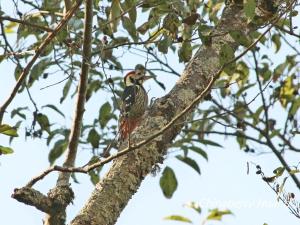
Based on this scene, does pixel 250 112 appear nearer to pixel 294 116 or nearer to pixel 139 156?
pixel 294 116

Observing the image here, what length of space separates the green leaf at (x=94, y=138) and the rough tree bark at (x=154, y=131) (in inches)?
67.2

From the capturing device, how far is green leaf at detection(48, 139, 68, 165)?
230 inches

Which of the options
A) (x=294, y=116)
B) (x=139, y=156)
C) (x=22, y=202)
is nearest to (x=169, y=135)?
Result: (x=139, y=156)

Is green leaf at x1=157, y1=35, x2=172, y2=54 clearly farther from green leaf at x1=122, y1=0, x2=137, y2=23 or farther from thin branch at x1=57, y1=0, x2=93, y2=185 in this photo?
thin branch at x1=57, y1=0, x2=93, y2=185

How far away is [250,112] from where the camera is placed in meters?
7.15

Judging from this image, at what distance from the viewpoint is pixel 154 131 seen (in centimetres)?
380

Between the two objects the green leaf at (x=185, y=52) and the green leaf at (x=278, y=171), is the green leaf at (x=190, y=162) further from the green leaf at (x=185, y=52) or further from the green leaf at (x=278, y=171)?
the green leaf at (x=278, y=171)

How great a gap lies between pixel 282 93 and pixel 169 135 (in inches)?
123

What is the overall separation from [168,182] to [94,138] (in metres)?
1.22

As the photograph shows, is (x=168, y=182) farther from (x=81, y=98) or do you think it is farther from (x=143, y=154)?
(x=81, y=98)

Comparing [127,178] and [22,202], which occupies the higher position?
[127,178]

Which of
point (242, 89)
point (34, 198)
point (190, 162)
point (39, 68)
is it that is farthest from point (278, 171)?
point (242, 89)

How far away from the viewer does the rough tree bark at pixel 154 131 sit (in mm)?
3430

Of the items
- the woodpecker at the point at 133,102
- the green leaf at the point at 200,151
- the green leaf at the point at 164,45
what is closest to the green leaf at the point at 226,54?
the green leaf at the point at 164,45
